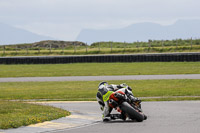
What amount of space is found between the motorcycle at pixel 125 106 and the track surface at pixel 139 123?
161 millimetres

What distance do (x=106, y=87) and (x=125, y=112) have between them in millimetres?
1100

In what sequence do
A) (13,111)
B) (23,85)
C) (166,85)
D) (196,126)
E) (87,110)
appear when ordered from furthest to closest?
(23,85) → (166,85) → (87,110) → (13,111) → (196,126)

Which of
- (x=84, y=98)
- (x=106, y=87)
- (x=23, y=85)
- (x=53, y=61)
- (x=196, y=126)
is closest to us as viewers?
(x=196, y=126)

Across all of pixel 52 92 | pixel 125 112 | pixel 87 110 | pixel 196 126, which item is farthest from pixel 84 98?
pixel 196 126

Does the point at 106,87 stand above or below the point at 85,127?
above

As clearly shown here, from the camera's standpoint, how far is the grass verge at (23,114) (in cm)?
1163

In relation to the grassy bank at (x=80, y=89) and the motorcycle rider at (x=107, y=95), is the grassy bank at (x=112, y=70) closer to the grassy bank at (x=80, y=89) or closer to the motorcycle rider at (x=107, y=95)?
the grassy bank at (x=80, y=89)

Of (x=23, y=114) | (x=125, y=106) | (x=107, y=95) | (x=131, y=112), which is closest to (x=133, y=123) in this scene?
(x=131, y=112)

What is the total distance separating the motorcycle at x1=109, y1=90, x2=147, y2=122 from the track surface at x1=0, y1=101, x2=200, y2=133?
0.16m

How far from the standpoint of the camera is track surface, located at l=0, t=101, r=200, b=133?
35.4 feet

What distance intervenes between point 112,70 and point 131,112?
25343 millimetres

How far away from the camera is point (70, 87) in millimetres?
25266

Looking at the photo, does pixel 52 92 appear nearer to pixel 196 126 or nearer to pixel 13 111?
pixel 13 111

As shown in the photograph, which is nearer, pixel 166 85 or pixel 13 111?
pixel 13 111
